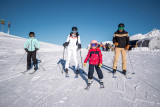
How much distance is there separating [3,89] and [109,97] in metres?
3.56

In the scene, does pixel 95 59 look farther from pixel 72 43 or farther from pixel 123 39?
pixel 123 39

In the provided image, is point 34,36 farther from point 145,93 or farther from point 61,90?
point 145,93

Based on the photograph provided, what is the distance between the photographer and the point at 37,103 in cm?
265

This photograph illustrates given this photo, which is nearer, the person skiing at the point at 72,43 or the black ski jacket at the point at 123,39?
the black ski jacket at the point at 123,39

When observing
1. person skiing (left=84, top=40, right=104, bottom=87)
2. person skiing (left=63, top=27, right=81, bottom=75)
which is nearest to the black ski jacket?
person skiing (left=84, top=40, right=104, bottom=87)

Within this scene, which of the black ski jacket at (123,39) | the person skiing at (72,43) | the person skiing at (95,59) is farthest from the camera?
the person skiing at (72,43)

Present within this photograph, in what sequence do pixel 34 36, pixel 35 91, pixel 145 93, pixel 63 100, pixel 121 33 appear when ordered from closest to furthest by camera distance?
pixel 63 100 < pixel 145 93 < pixel 35 91 < pixel 121 33 < pixel 34 36

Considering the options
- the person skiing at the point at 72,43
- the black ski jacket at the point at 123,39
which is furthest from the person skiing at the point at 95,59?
the black ski jacket at the point at 123,39

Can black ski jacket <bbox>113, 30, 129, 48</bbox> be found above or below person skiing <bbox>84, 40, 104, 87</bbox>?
above

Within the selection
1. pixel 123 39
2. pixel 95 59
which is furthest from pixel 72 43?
pixel 123 39

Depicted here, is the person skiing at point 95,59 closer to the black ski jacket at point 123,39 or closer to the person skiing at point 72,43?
the person skiing at point 72,43

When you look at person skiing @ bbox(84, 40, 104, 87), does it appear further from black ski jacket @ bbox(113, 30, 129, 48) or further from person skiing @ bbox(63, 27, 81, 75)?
black ski jacket @ bbox(113, 30, 129, 48)

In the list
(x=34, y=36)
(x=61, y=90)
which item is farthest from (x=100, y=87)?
(x=34, y=36)

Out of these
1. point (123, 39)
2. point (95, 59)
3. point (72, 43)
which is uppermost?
point (123, 39)
